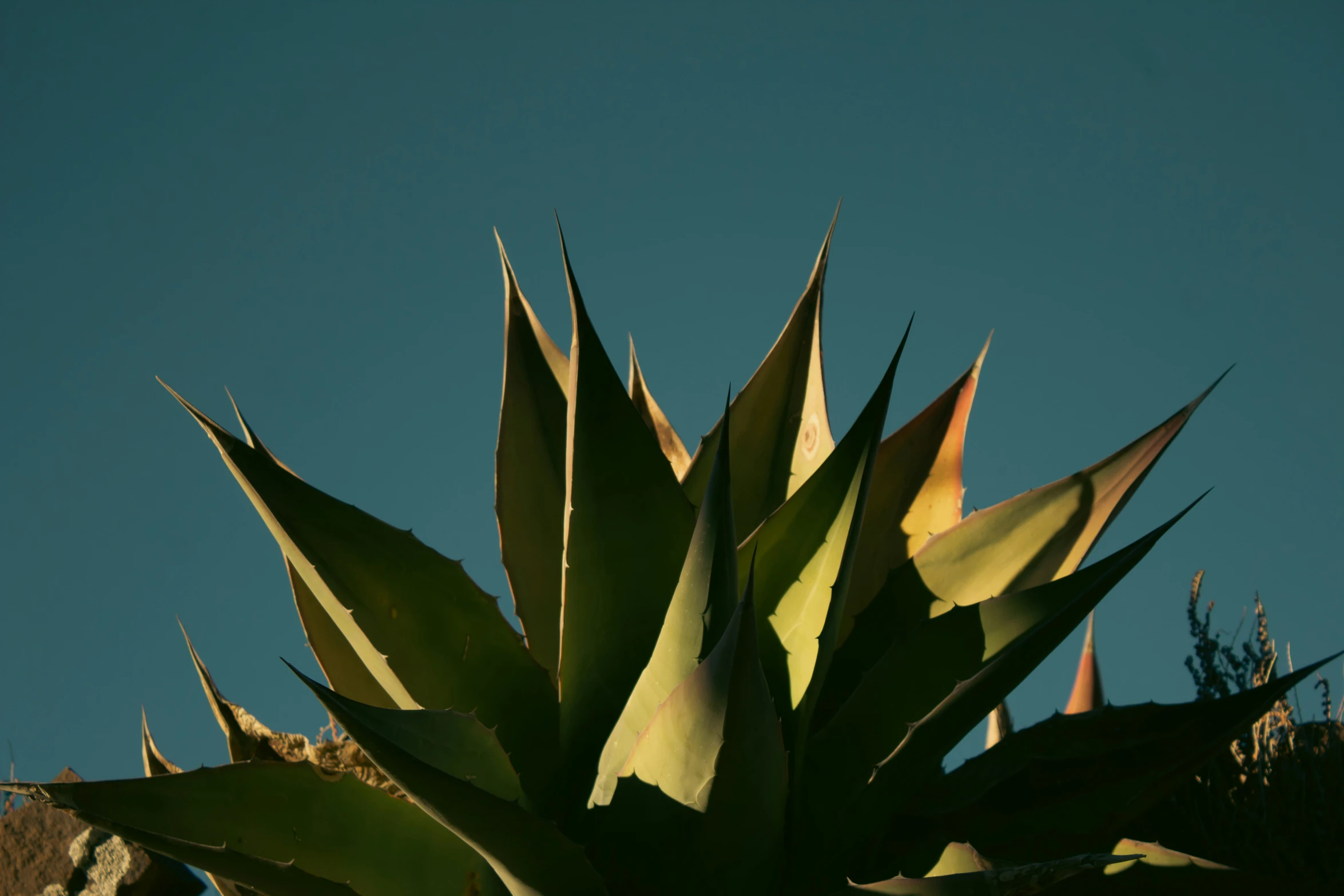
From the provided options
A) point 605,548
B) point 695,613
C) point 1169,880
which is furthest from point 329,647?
point 1169,880

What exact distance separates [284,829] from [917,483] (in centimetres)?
103

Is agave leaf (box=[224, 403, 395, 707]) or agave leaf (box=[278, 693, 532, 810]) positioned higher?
agave leaf (box=[224, 403, 395, 707])

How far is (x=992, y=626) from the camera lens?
1.25 meters

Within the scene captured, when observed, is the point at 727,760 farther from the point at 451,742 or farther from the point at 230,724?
the point at 230,724

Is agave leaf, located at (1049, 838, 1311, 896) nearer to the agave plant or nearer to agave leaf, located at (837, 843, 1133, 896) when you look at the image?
the agave plant

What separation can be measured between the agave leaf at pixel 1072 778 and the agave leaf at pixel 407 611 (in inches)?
19.6

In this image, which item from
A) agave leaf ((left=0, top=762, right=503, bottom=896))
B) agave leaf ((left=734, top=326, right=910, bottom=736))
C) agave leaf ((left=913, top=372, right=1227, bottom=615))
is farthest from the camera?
agave leaf ((left=913, top=372, right=1227, bottom=615))

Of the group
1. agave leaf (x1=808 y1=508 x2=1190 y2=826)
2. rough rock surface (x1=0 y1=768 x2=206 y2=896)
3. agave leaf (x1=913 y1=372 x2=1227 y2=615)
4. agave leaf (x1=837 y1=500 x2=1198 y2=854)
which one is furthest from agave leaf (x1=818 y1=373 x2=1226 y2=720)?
rough rock surface (x1=0 y1=768 x2=206 y2=896)

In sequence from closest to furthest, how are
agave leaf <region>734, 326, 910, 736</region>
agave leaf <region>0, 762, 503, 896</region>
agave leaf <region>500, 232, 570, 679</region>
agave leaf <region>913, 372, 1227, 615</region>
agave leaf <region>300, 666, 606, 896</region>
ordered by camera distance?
agave leaf <region>300, 666, 606, 896</region>
agave leaf <region>0, 762, 503, 896</region>
agave leaf <region>734, 326, 910, 736</region>
agave leaf <region>913, 372, 1227, 615</region>
agave leaf <region>500, 232, 570, 679</region>

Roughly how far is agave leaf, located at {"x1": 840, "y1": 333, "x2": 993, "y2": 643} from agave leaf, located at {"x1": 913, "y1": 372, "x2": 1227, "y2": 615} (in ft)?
0.54

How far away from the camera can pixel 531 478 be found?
5.33ft

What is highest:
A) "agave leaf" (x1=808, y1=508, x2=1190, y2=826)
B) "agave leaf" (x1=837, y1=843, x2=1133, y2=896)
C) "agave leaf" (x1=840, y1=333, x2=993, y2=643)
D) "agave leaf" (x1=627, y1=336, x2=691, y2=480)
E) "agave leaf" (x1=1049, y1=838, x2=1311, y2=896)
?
"agave leaf" (x1=627, y1=336, x2=691, y2=480)

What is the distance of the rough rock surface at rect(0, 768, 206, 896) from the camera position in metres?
1.73

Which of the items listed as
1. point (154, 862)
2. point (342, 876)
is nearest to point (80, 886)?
point (154, 862)
